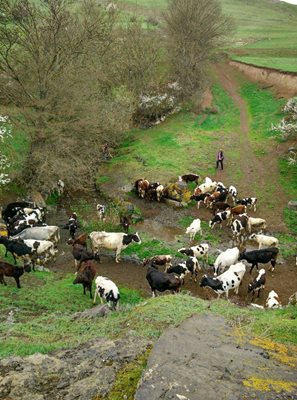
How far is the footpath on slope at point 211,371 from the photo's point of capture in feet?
18.8

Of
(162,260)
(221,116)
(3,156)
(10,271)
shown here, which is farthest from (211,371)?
(221,116)

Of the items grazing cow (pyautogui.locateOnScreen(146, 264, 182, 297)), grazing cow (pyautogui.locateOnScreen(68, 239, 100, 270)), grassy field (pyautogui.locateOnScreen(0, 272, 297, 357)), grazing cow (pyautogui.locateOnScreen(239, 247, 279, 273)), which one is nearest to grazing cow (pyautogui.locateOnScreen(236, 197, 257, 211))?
grazing cow (pyautogui.locateOnScreen(239, 247, 279, 273))

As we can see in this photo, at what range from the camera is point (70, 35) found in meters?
27.2

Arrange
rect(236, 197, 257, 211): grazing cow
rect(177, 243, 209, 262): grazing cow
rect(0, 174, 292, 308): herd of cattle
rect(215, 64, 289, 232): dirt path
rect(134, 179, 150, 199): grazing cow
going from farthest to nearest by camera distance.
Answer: rect(134, 179, 150, 199): grazing cow, rect(215, 64, 289, 232): dirt path, rect(236, 197, 257, 211): grazing cow, rect(177, 243, 209, 262): grazing cow, rect(0, 174, 292, 308): herd of cattle

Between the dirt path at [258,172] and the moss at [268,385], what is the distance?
52.6 ft

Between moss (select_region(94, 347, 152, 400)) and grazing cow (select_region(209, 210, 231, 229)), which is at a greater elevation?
moss (select_region(94, 347, 152, 400))

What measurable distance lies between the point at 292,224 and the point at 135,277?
31.8ft

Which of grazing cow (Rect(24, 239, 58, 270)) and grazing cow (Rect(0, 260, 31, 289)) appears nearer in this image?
grazing cow (Rect(0, 260, 31, 289))

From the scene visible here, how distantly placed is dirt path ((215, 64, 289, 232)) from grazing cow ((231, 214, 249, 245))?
1957 mm

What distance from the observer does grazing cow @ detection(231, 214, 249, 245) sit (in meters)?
20.1

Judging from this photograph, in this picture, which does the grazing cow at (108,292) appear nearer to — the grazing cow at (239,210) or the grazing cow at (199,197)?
the grazing cow at (239,210)

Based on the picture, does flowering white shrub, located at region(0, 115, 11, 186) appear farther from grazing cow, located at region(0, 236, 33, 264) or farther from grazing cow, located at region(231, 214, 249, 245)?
grazing cow, located at region(231, 214, 249, 245)

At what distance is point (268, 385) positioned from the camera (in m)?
5.96

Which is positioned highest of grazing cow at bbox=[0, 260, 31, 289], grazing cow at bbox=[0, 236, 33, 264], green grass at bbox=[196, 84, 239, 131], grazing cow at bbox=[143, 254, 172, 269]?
green grass at bbox=[196, 84, 239, 131]
